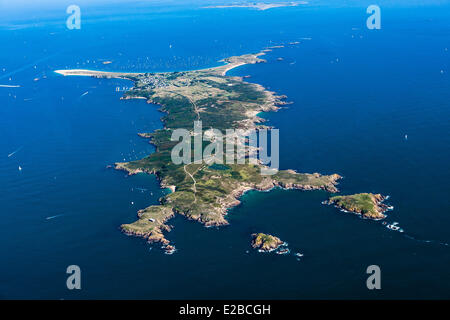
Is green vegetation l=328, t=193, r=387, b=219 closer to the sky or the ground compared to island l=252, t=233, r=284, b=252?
closer to the sky

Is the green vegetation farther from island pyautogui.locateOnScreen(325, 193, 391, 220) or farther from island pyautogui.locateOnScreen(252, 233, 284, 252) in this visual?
island pyautogui.locateOnScreen(252, 233, 284, 252)

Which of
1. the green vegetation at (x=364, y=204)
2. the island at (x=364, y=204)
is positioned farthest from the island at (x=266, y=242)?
the green vegetation at (x=364, y=204)

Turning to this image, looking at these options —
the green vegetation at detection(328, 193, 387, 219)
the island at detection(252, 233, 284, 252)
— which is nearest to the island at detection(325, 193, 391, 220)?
the green vegetation at detection(328, 193, 387, 219)

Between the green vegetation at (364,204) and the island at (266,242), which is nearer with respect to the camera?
the island at (266,242)

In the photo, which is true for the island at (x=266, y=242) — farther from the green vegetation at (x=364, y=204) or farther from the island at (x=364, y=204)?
the green vegetation at (x=364, y=204)
